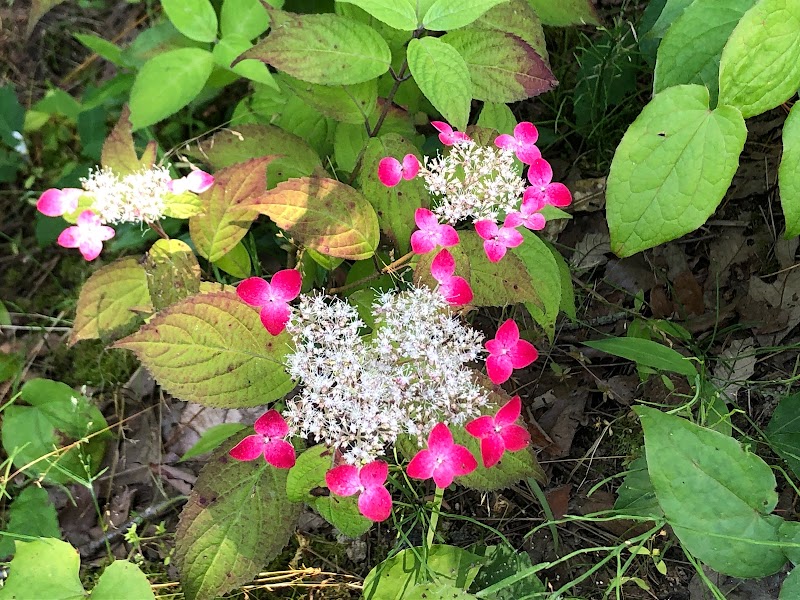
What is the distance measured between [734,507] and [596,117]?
1.14 meters

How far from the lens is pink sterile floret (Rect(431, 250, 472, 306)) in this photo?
1.20 metres

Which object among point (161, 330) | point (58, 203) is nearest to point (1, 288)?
point (58, 203)

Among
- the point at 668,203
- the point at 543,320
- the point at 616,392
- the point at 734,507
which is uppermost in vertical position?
the point at 668,203

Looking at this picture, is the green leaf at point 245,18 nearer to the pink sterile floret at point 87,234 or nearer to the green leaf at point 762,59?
the pink sterile floret at point 87,234

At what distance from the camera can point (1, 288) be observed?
2328 millimetres

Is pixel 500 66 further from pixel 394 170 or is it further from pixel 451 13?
pixel 394 170

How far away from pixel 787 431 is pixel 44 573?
1702 millimetres

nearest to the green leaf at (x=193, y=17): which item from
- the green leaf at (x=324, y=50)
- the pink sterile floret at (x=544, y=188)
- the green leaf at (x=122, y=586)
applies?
the green leaf at (x=324, y=50)

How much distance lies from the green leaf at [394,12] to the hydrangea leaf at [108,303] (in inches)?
32.3

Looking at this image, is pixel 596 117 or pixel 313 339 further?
pixel 596 117

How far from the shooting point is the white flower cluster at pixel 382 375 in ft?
3.80

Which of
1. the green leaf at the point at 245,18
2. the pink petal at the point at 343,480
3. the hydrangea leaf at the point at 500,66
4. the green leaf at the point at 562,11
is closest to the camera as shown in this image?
the pink petal at the point at 343,480

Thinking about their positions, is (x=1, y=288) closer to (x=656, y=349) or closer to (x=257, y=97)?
(x=257, y=97)

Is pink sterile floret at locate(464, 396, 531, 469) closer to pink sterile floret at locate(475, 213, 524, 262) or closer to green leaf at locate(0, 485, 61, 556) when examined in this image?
pink sterile floret at locate(475, 213, 524, 262)
